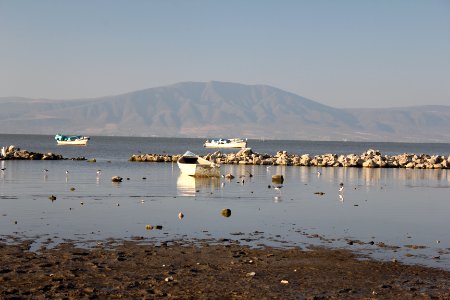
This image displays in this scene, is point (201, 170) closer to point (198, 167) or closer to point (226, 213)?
point (198, 167)

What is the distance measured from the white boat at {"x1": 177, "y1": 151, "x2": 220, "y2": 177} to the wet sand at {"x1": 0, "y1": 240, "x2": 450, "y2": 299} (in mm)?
34397

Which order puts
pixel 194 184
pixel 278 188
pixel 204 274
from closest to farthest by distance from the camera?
pixel 204 274, pixel 278 188, pixel 194 184

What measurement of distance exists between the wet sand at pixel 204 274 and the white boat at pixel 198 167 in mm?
34397

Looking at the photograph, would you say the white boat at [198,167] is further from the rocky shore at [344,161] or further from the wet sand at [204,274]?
the wet sand at [204,274]

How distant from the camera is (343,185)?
50781 millimetres

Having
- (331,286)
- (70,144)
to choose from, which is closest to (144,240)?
(331,286)

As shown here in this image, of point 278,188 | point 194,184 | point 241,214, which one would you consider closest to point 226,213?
point 241,214

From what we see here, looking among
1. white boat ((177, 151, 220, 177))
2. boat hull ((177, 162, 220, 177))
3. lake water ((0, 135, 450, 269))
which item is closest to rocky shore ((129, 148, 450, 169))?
white boat ((177, 151, 220, 177))

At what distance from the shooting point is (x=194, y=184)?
4872cm

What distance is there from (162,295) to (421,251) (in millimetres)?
10060

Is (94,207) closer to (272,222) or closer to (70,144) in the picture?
(272,222)

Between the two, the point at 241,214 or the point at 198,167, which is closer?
the point at 241,214

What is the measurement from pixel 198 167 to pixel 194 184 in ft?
25.4

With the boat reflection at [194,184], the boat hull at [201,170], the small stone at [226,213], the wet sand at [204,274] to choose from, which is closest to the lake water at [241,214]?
the boat reflection at [194,184]
